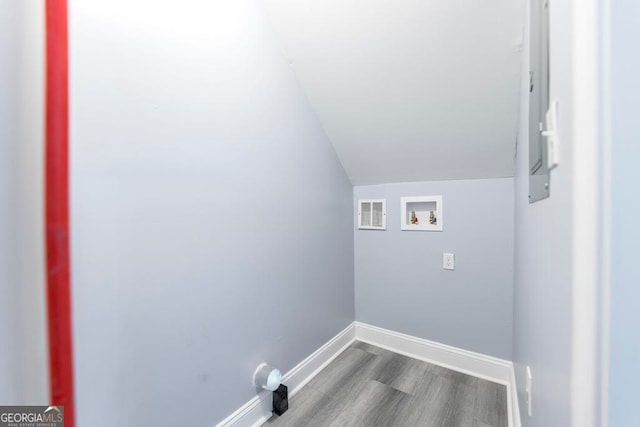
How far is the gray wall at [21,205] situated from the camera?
62 centimetres

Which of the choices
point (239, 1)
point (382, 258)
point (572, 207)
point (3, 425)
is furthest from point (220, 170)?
point (382, 258)

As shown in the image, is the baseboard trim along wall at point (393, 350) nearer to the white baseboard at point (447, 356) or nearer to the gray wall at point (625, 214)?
the white baseboard at point (447, 356)

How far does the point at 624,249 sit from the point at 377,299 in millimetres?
1955

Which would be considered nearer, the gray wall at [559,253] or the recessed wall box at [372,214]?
the gray wall at [559,253]

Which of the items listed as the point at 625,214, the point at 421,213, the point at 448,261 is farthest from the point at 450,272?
the point at 625,214

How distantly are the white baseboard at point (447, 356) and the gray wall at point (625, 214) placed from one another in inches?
56.9

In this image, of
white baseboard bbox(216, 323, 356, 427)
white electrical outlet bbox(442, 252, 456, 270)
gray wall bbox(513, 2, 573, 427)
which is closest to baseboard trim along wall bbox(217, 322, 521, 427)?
white baseboard bbox(216, 323, 356, 427)

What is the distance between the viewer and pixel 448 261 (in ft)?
5.82

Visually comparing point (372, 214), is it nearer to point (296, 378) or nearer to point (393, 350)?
point (393, 350)

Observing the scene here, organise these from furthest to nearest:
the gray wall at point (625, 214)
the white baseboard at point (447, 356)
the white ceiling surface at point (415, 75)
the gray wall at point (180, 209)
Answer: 1. the white baseboard at point (447, 356)
2. the white ceiling surface at point (415, 75)
3. the gray wall at point (180, 209)
4. the gray wall at point (625, 214)

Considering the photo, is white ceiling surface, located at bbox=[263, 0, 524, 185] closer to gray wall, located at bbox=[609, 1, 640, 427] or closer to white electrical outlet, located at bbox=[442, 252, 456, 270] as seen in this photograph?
white electrical outlet, located at bbox=[442, 252, 456, 270]

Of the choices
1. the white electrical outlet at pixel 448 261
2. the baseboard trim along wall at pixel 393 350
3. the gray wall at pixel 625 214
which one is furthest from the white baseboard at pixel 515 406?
the gray wall at pixel 625 214

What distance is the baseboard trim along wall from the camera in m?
1.25

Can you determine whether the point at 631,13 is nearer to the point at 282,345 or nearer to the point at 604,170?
the point at 604,170
